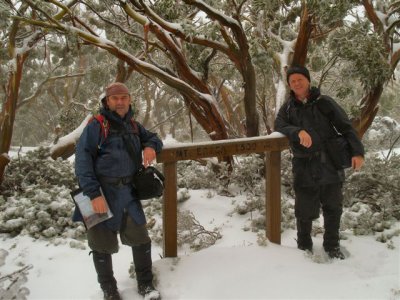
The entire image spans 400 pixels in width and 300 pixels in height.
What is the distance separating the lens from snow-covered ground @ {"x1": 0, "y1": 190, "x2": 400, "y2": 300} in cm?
333

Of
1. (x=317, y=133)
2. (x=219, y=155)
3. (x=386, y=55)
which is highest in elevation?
(x=386, y=55)

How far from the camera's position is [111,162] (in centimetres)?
313

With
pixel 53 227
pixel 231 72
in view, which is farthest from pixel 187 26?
pixel 231 72

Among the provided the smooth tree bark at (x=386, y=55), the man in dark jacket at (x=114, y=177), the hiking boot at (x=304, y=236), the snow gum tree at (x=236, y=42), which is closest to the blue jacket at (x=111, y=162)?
the man in dark jacket at (x=114, y=177)

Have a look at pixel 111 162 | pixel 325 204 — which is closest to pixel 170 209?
pixel 111 162

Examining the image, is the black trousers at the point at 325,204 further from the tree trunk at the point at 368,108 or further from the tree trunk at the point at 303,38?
the tree trunk at the point at 303,38

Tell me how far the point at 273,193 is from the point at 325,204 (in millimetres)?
530

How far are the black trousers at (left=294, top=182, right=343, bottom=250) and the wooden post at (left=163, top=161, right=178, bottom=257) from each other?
1.17 meters

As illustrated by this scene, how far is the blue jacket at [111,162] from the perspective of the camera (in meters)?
3.05

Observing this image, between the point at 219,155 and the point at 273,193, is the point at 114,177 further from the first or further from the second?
the point at 273,193

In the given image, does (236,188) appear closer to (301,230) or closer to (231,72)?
(301,230)

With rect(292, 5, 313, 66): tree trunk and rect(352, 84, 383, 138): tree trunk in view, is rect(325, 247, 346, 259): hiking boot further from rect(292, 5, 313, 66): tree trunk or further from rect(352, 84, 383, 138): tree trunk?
rect(292, 5, 313, 66): tree trunk

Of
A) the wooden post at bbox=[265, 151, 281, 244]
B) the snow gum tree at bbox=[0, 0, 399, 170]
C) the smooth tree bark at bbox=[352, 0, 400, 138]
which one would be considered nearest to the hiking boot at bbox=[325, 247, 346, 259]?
the wooden post at bbox=[265, 151, 281, 244]

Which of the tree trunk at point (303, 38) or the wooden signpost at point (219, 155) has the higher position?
the tree trunk at point (303, 38)
